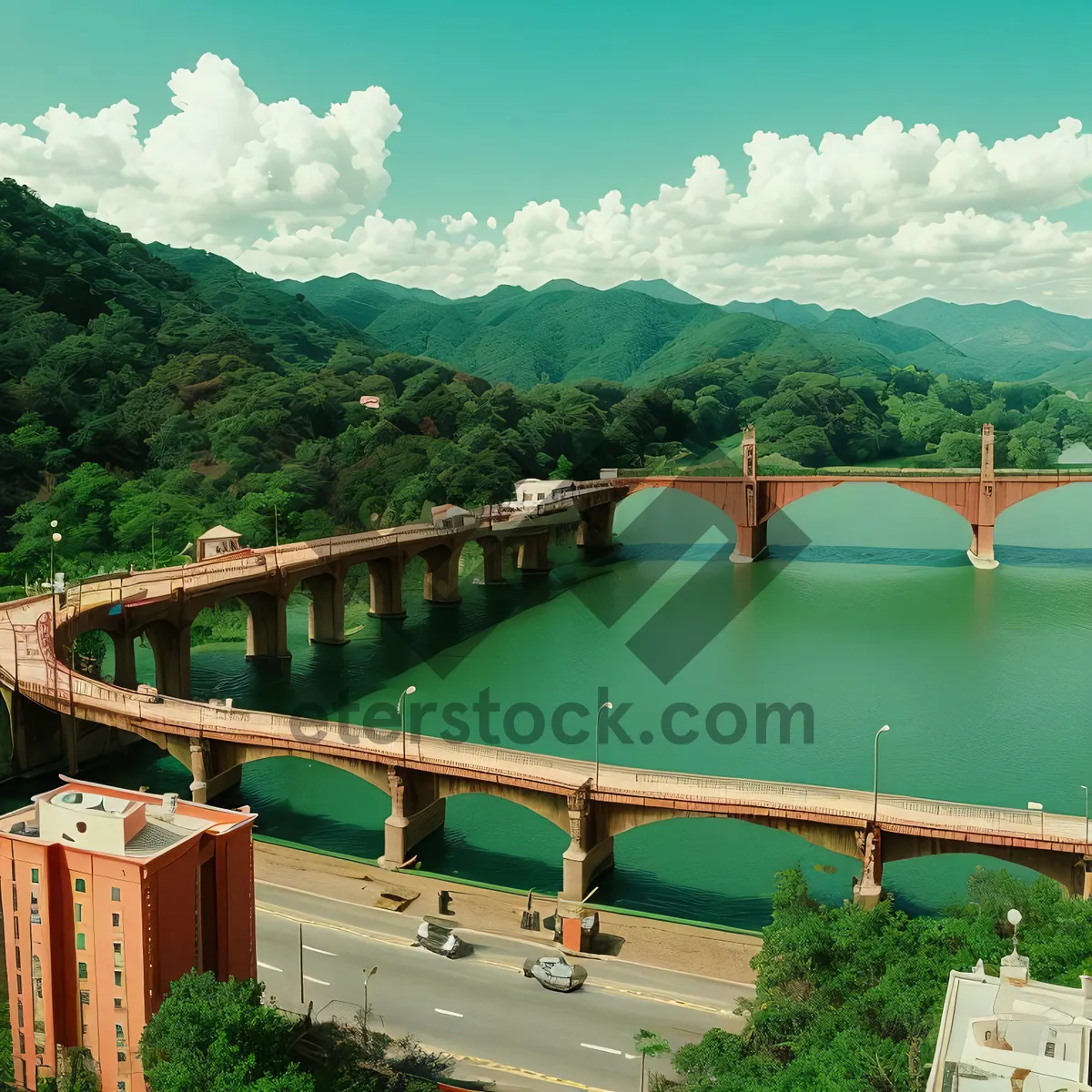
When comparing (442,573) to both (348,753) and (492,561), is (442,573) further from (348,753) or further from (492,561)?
(348,753)

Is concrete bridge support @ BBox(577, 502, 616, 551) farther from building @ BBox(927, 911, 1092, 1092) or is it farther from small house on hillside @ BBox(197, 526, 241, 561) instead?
building @ BBox(927, 911, 1092, 1092)

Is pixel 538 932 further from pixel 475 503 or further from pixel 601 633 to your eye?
pixel 475 503

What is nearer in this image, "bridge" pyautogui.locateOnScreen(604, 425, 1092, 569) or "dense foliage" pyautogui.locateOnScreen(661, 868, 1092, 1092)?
"dense foliage" pyautogui.locateOnScreen(661, 868, 1092, 1092)

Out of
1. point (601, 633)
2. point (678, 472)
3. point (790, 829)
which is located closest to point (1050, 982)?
point (790, 829)

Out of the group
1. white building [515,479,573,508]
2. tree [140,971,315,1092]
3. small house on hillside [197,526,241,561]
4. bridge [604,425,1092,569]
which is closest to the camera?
tree [140,971,315,1092]

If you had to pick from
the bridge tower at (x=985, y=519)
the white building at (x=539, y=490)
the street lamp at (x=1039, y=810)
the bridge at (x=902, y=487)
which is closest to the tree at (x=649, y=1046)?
the street lamp at (x=1039, y=810)

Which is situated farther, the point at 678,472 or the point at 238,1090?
the point at 678,472

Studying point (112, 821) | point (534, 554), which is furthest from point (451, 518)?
point (112, 821)

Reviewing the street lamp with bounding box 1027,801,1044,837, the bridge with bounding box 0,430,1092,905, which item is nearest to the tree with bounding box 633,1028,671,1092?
the bridge with bounding box 0,430,1092,905
